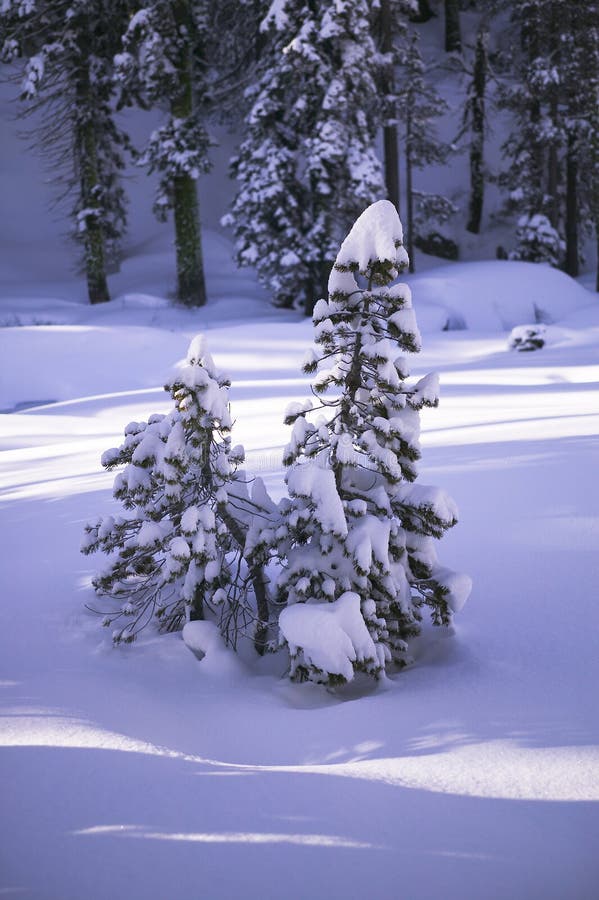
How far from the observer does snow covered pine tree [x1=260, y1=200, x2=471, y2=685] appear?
337cm

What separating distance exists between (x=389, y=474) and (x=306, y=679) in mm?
1057

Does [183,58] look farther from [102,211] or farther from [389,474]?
[389,474]

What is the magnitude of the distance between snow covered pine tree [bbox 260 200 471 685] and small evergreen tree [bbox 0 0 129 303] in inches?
704

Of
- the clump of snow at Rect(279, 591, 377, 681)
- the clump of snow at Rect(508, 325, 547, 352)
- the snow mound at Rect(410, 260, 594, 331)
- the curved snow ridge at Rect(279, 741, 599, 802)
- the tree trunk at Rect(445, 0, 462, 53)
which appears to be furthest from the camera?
the tree trunk at Rect(445, 0, 462, 53)

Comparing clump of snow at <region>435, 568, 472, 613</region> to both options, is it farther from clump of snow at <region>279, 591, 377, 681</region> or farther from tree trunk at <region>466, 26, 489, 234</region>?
tree trunk at <region>466, 26, 489, 234</region>

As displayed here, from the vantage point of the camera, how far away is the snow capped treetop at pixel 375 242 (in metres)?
3.42

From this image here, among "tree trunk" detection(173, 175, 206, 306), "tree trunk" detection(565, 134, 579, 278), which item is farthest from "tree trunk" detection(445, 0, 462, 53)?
"tree trunk" detection(173, 175, 206, 306)

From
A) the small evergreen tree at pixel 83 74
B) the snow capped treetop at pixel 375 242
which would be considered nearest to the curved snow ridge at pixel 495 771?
the snow capped treetop at pixel 375 242

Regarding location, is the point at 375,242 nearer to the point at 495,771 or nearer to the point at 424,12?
the point at 495,771

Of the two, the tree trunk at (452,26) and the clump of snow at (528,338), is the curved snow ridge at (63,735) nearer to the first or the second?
the clump of snow at (528,338)

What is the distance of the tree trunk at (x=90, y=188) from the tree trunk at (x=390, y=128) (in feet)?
24.6

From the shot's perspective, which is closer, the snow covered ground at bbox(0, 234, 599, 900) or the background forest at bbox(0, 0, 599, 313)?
the snow covered ground at bbox(0, 234, 599, 900)

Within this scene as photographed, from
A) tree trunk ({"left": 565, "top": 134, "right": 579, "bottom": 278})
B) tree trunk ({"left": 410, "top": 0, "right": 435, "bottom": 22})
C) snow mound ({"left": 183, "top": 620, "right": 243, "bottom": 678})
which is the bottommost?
snow mound ({"left": 183, "top": 620, "right": 243, "bottom": 678})

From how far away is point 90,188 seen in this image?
19.9 metres
